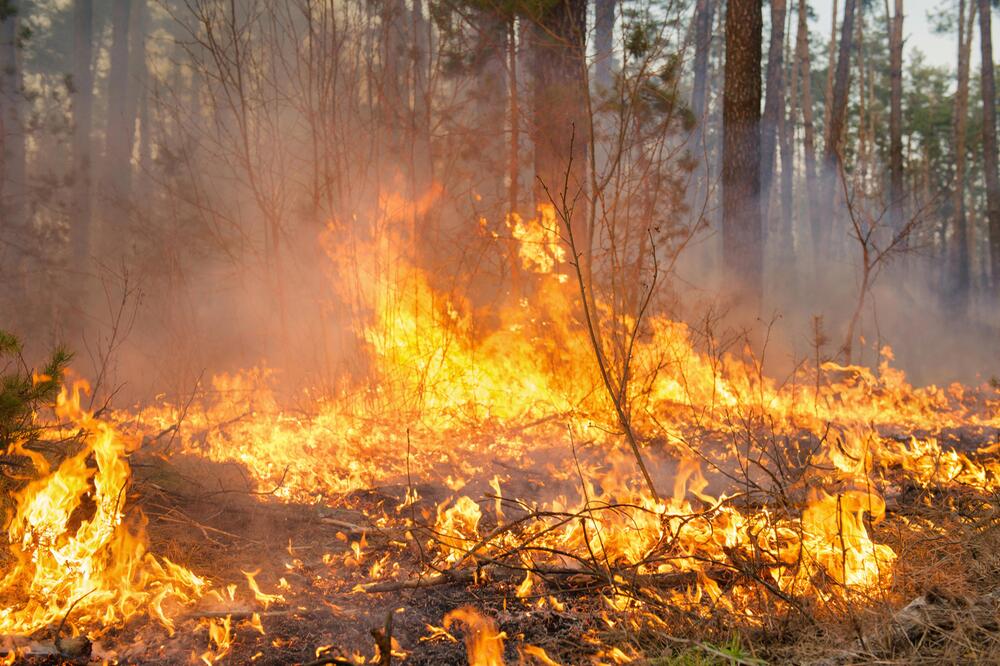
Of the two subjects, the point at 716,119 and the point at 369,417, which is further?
the point at 716,119

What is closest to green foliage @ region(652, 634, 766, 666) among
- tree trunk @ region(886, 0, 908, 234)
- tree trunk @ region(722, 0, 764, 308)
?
tree trunk @ region(722, 0, 764, 308)

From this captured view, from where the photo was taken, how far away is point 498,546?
326cm

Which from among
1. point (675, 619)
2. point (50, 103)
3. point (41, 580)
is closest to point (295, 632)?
point (41, 580)

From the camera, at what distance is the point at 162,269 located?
33.9 ft

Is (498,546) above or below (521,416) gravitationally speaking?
above

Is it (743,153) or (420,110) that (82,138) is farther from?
(743,153)

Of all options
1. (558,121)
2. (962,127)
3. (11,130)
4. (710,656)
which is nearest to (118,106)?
(11,130)

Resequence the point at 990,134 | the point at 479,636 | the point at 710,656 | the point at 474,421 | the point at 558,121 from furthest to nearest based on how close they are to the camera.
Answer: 1. the point at 990,134
2. the point at 558,121
3. the point at 474,421
4. the point at 479,636
5. the point at 710,656

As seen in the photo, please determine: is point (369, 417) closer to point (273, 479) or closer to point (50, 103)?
point (273, 479)

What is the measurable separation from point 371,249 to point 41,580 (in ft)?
14.6

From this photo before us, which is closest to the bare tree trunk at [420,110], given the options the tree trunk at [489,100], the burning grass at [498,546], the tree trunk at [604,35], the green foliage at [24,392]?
the tree trunk at [489,100]

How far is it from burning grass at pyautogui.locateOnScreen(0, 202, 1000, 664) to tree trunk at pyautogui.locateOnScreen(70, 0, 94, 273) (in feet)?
37.1

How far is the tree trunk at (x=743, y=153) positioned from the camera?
8.09m

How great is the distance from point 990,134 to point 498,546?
17466 mm
